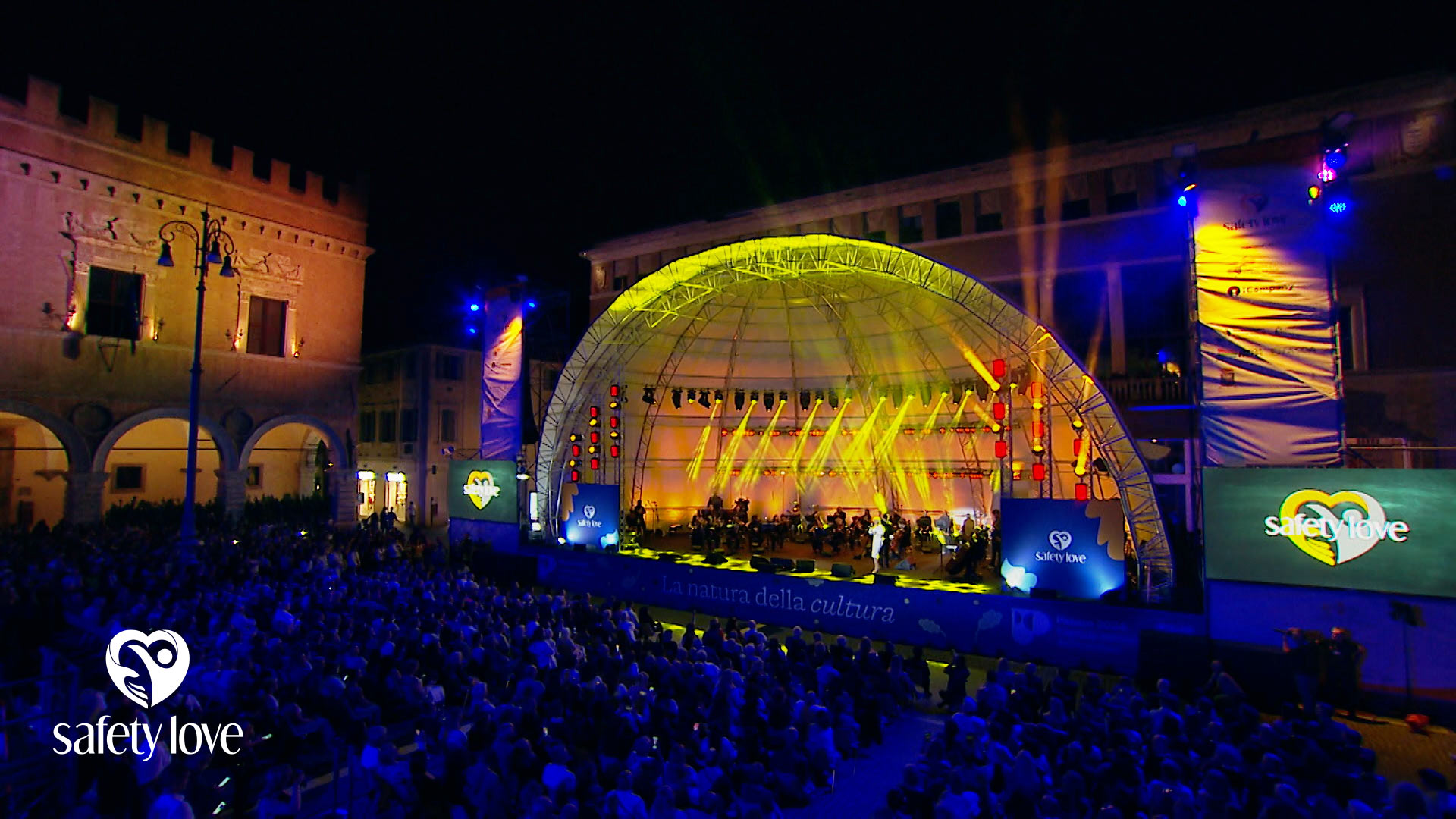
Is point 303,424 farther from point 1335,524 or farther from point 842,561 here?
point 1335,524

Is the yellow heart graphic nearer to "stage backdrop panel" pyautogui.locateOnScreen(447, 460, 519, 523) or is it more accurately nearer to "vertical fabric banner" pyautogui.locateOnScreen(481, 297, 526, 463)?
"stage backdrop panel" pyautogui.locateOnScreen(447, 460, 519, 523)

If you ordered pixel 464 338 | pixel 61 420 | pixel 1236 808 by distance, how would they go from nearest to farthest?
pixel 1236 808, pixel 61 420, pixel 464 338

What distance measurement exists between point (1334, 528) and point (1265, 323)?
3.44 m

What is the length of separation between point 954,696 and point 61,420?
79.8ft

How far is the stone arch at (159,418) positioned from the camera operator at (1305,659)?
27752mm

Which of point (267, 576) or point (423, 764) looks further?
point (267, 576)

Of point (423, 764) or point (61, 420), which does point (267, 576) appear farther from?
point (423, 764)

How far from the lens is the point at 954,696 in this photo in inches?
399

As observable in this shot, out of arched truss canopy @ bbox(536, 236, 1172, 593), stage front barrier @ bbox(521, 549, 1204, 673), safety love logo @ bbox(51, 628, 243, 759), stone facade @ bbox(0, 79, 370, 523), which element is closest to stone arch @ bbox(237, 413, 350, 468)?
stone facade @ bbox(0, 79, 370, 523)

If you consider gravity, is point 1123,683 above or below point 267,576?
below

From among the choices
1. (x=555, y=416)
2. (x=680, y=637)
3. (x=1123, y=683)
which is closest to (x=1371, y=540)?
(x=1123, y=683)

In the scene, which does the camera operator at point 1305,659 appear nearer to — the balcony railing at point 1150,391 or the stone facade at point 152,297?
the balcony railing at point 1150,391

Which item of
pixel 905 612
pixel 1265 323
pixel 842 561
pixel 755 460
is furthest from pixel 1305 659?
pixel 755 460

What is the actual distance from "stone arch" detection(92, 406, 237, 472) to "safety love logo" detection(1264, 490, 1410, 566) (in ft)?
90.9
